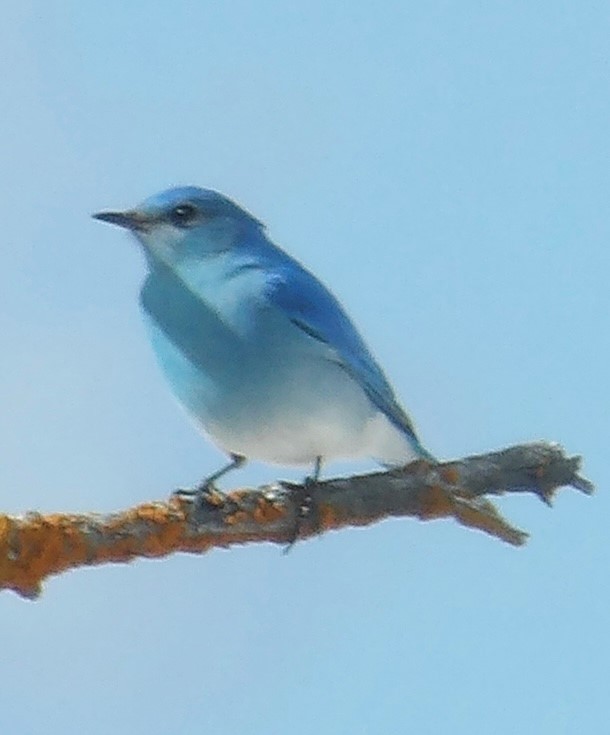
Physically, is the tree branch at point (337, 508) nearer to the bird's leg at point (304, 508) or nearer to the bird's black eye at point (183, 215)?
the bird's leg at point (304, 508)

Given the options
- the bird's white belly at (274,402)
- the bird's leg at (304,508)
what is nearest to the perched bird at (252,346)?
the bird's white belly at (274,402)

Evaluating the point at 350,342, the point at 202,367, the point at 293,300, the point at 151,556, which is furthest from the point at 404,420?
the point at 151,556

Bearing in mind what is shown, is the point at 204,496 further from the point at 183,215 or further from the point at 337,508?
the point at 183,215

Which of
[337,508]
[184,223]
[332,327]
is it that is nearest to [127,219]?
[184,223]

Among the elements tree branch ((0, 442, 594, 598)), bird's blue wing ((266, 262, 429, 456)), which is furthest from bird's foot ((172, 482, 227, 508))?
bird's blue wing ((266, 262, 429, 456))

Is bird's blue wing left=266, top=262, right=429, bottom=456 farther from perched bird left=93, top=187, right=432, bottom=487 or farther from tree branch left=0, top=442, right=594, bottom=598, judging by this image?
tree branch left=0, top=442, right=594, bottom=598

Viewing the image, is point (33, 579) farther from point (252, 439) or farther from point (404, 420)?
point (404, 420)
